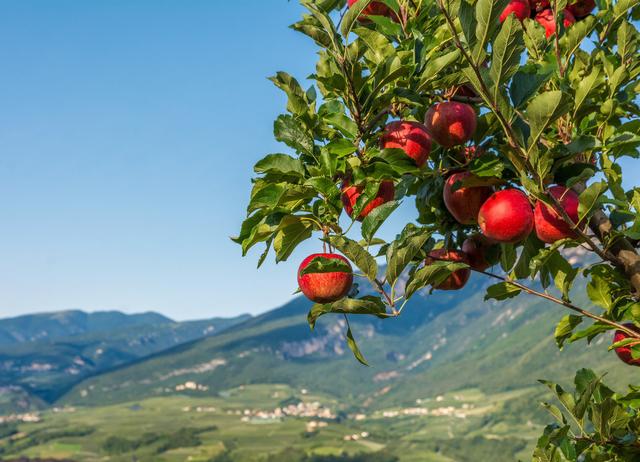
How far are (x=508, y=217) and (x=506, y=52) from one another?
2.59 feet

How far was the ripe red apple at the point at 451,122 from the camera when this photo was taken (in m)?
2.74

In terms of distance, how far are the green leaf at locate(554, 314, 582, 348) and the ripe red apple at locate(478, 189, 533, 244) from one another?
1012 millimetres

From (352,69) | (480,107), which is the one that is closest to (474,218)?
(480,107)

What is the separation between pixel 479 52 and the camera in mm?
2162

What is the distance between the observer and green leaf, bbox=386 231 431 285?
2.66 m

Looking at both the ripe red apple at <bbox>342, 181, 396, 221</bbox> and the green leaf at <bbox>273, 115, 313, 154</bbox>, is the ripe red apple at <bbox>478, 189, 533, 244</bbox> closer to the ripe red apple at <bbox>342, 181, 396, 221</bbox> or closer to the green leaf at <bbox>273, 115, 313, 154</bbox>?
the ripe red apple at <bbox>342, 181, 396, 221</bbox>

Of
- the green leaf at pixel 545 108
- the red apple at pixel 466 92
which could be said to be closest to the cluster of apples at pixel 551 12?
the red apple at pixel 466 92

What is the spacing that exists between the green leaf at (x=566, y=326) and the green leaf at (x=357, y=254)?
1.50 metres

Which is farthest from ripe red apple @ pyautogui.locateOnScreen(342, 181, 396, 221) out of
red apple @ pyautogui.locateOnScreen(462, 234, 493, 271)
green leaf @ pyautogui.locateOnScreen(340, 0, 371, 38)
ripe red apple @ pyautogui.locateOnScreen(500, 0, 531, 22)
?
ripe red apple @ pyautogui.locateOnScreen(500, 0, 531, 22)

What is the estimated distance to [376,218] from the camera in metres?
2.60

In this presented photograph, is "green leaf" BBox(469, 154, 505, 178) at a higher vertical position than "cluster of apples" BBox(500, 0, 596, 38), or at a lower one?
lower

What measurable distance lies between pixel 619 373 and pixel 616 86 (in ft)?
683

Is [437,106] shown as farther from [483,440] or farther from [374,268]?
[483,440]

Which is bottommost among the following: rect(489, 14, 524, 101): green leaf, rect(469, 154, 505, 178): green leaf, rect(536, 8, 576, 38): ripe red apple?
rect(469, 154, 505, 178): green leaf
